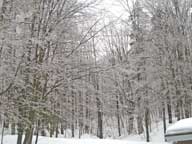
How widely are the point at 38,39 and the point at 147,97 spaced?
15788mm

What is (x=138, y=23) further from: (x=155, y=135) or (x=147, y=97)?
(x=155, y=135)

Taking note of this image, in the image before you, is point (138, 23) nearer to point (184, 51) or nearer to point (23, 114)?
point (184, 51)

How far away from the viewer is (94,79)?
10500mm

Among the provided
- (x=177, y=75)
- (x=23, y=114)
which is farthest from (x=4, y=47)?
(x=177, y=75)

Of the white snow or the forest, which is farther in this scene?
the forest

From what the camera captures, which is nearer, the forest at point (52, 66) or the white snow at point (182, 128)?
the white snow at point (182, 128)

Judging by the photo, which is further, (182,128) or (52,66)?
(52,66)

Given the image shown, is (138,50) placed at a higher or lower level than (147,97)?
higher

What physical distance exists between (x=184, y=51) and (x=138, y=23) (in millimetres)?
6105

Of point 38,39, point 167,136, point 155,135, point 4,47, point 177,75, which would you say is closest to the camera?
point 167,136

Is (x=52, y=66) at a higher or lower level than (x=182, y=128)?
higher

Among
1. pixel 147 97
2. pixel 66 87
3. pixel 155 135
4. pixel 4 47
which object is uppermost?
pixel 4 47

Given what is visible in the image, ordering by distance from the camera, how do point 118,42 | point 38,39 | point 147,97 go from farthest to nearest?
1. point 118,42
2. point 147,97
3. point 38,39

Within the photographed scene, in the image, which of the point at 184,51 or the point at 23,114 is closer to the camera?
the point at 23,114
